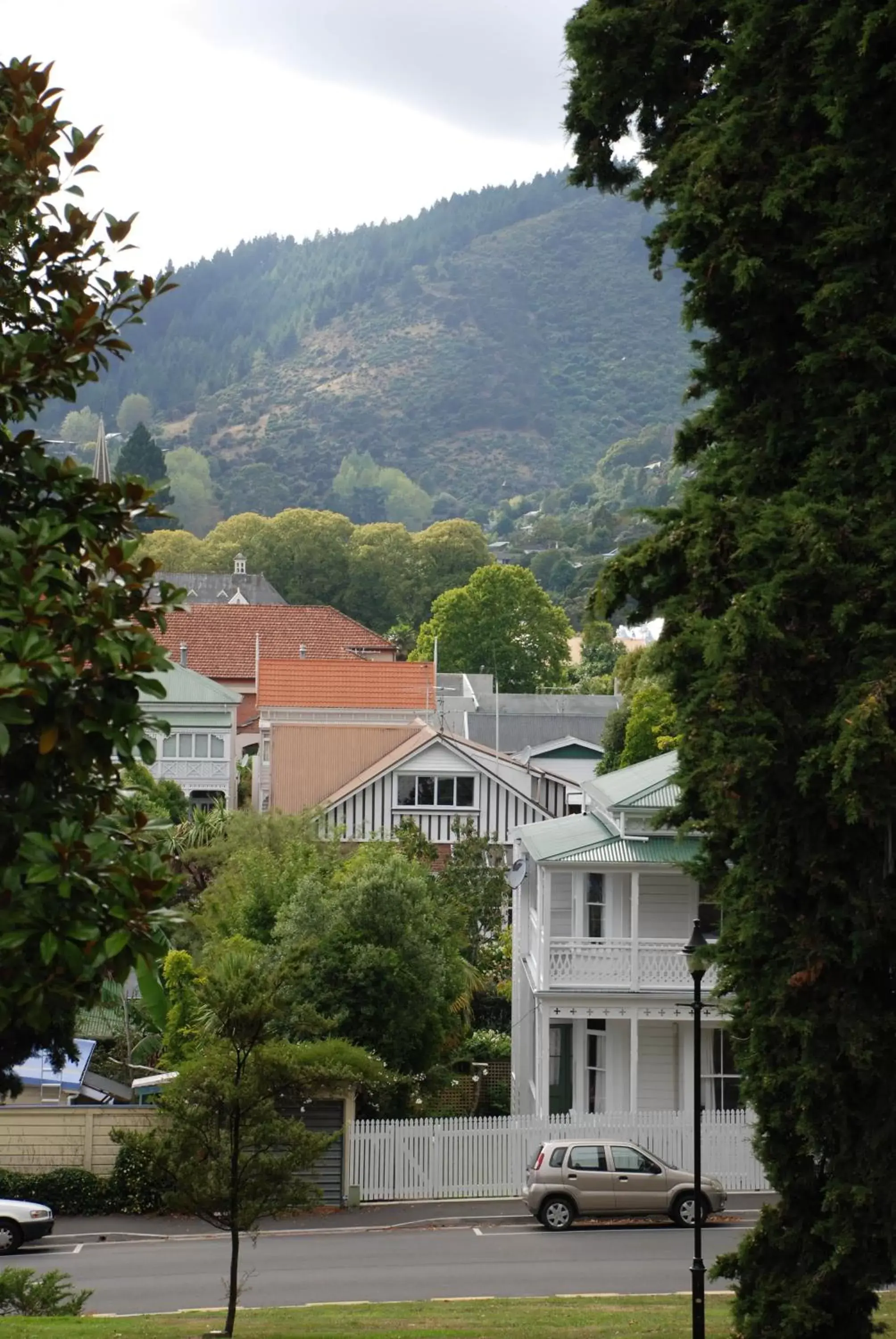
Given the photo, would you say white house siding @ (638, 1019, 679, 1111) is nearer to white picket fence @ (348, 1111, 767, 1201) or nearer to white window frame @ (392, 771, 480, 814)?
white picket fence @ (348, 1111, 767, 1201)

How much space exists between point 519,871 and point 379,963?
6234 millimetres

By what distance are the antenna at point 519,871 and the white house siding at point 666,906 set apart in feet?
13.6

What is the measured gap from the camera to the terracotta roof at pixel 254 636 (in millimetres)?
86812

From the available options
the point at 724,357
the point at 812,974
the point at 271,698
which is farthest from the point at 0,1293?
the point at 271,698

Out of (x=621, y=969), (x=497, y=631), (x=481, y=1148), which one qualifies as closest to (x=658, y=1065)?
(x=621, y=969)

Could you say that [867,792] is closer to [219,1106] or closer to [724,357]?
[724,357]

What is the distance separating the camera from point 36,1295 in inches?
629

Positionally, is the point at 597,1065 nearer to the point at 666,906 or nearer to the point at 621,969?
the point at 621,969

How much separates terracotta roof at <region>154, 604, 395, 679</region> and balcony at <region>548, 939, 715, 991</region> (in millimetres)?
55062

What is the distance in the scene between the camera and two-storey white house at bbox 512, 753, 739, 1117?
29.3m

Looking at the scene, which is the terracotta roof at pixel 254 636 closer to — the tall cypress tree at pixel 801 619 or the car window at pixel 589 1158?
the car window at pixel 589 1158

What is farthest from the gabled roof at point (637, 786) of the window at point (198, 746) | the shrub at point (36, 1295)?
the window at point (198, 746)

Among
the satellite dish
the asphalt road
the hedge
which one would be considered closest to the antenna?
the satellite dish

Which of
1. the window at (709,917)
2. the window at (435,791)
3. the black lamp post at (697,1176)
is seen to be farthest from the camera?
the window at (435,791)
